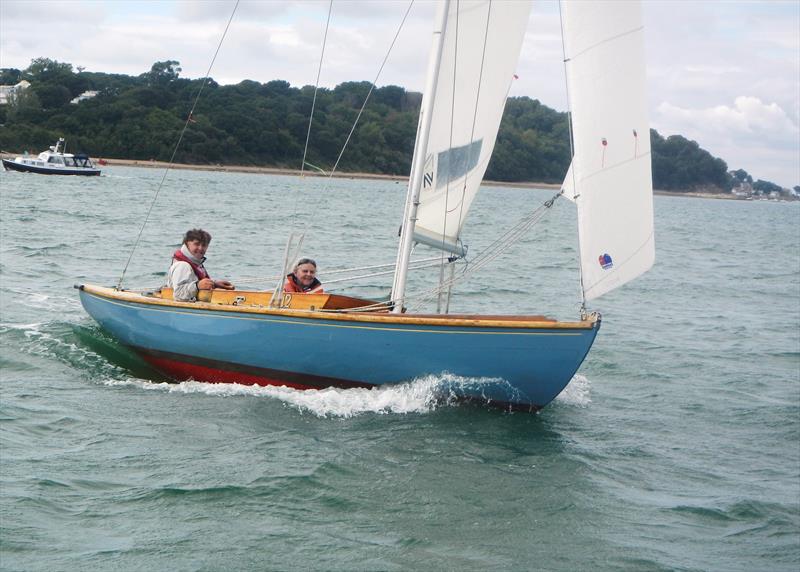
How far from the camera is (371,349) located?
9672 millimetres

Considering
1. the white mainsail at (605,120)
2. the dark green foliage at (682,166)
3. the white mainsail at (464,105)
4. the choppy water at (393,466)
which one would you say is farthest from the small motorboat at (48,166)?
the dark green foliage at (682,166)

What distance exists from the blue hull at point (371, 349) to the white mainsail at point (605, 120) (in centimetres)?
73

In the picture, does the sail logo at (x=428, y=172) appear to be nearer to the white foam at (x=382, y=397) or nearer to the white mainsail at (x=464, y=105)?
the white mainsail at (x=464, y=105)

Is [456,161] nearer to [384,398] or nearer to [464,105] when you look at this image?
[464,105]

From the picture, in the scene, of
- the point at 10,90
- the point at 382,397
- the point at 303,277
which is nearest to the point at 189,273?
the point at 303,277

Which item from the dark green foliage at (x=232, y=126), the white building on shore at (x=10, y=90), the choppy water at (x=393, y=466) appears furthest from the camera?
the white building on shore at (x=10, y=90)

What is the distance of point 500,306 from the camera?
698 inches

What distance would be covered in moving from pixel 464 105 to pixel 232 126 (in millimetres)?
83911

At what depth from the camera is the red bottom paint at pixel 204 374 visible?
33.7ft

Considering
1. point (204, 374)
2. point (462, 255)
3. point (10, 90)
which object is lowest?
point (204, 374)

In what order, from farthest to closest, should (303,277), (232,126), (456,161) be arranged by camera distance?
A: (232,126) < (303,277) < (456,161)

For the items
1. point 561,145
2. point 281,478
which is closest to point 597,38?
point 281,478

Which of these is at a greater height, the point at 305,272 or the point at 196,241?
the point at 196,241

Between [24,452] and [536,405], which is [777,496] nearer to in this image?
[536,405]
